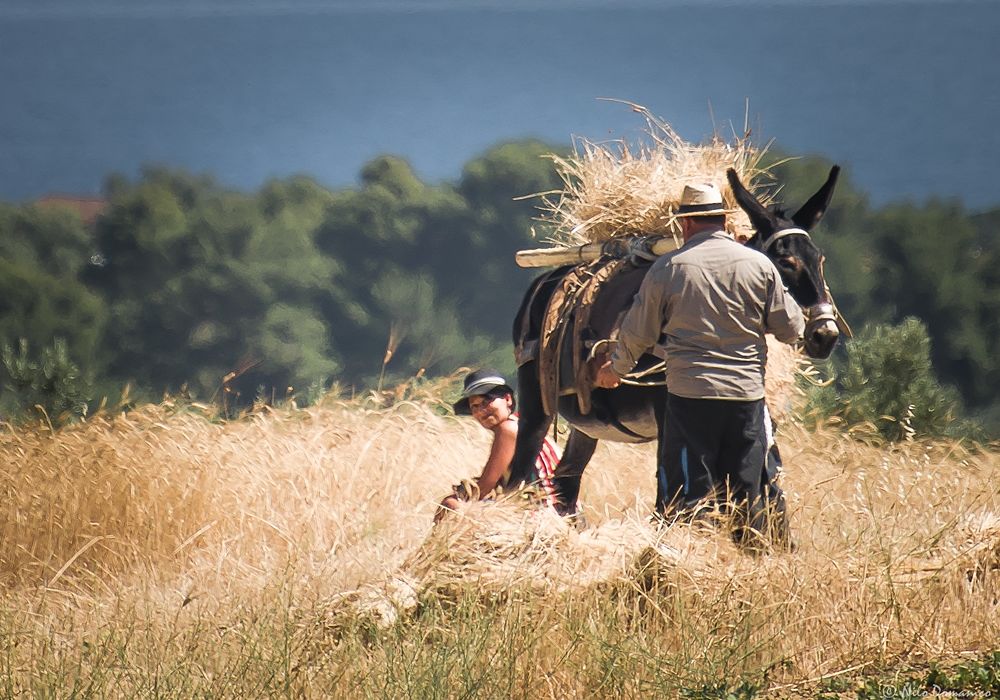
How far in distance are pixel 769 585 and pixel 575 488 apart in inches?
78.3

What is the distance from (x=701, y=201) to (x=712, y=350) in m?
0.62

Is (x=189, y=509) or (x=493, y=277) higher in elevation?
(x=189, y=509)

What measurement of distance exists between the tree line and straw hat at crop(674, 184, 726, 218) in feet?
74.8

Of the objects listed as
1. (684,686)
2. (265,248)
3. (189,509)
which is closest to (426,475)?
(189,509)

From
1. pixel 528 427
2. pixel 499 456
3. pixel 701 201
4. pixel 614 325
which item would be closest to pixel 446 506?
pixel 499 456

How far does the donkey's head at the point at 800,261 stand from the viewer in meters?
4.93

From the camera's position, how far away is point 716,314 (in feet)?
15.9

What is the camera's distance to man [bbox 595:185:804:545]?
4.83 m

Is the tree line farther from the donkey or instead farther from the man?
the man

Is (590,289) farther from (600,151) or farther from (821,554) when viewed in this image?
(821,554)

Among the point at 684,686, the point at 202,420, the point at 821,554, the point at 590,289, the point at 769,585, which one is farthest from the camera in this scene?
the point at 202,420

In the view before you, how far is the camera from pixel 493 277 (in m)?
38.2

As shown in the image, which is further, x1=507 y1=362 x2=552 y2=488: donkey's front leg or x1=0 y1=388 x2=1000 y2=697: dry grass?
x1=507 y1=362 x2=552 y2=488: donkey's front leg

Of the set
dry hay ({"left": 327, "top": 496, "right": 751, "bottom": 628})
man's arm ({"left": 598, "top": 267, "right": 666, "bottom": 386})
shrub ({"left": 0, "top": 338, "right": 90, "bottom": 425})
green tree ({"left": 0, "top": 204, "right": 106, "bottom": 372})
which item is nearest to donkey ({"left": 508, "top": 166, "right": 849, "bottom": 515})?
man's arm ({"left": 598, "top": 267, "right": 666, "bottom": 386})
